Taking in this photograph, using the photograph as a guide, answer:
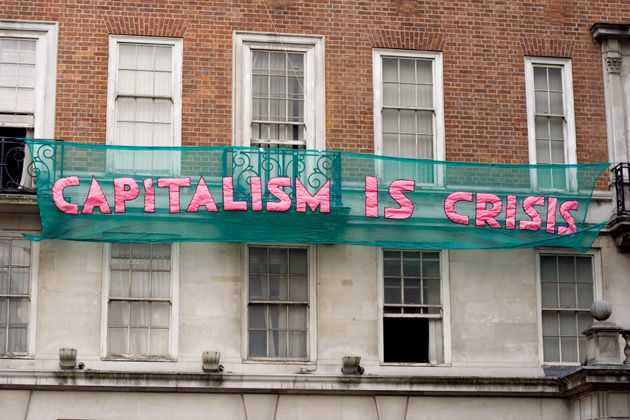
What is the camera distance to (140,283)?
2320 cm

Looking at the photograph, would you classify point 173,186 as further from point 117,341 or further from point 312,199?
point 117,341

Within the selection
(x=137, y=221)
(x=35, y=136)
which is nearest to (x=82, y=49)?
(x=35, y=136)

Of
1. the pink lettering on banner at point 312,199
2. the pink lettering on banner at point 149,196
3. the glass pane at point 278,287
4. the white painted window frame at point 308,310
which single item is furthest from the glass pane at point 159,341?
the pink lettering on banner at point 312,199

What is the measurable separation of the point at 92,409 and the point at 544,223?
8.46m

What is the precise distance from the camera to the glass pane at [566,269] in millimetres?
24391

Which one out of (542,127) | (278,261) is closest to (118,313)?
(278,261)

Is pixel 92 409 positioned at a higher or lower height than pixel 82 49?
lower

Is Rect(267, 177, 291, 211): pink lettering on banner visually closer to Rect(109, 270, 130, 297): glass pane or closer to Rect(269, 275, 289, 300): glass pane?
Rect(269, 275, 289, 300): glass pane

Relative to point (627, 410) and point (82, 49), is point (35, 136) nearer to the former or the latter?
point (82, 49)

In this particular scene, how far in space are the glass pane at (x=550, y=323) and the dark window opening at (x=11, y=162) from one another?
9.59 meters

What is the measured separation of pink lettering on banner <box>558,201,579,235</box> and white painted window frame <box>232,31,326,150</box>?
4.41m

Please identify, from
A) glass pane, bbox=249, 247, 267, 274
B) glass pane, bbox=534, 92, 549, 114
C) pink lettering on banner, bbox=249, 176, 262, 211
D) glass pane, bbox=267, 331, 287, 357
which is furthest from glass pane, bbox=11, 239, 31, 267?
glass pane, bbox=534, 92, 549, 114

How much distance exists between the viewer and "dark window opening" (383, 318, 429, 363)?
23547mm

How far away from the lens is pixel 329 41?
80.8 ft
